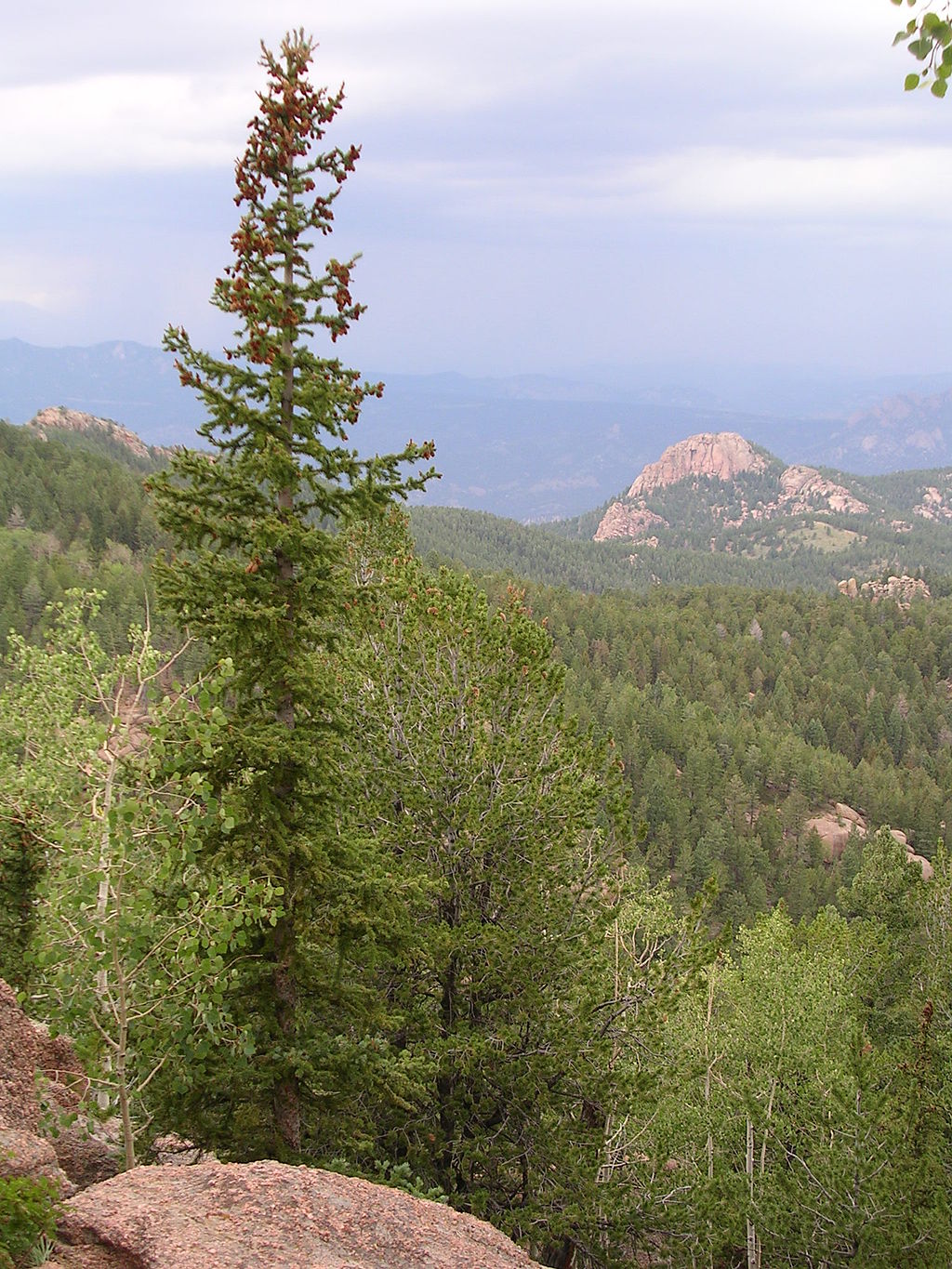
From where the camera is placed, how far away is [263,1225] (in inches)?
300

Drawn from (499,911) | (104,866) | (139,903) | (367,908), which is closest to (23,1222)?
(139,903)

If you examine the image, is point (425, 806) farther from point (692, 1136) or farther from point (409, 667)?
point (692, 1136)

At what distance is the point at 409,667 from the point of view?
51.3 ft

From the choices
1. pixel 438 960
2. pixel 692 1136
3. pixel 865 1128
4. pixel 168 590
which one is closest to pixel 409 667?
pixel 438 960

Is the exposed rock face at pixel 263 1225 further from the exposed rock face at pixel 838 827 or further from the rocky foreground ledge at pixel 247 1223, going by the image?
the exposed rock face at pixel 838 827

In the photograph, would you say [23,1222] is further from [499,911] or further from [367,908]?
[499,911]

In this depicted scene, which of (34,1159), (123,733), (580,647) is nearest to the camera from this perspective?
(34,1159)

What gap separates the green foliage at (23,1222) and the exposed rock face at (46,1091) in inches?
81.6

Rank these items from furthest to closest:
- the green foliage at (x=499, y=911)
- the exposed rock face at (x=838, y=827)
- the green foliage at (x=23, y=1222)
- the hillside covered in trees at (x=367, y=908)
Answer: the exposed rock face at (x=838, y=827) < the green foliage at (x=499, y=911) < the hillside covered in trees at (x=367, y=908) < the green foliage at (x=23, y=1222)

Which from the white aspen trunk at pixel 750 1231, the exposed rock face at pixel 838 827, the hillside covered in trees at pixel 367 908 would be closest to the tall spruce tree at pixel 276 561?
the hillside covered in trees at pixel 367 908

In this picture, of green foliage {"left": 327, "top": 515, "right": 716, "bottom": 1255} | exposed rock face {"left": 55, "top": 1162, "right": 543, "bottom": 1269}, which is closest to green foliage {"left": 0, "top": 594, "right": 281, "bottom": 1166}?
exposed rock face {"left": 55, "top": 1162, "right": 543, "bottom": 1269}

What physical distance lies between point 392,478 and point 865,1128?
42.7 feet

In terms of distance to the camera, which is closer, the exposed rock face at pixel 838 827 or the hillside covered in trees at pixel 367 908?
the hillside covered in trees at pixel 367 908

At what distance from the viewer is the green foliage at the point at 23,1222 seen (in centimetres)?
653
